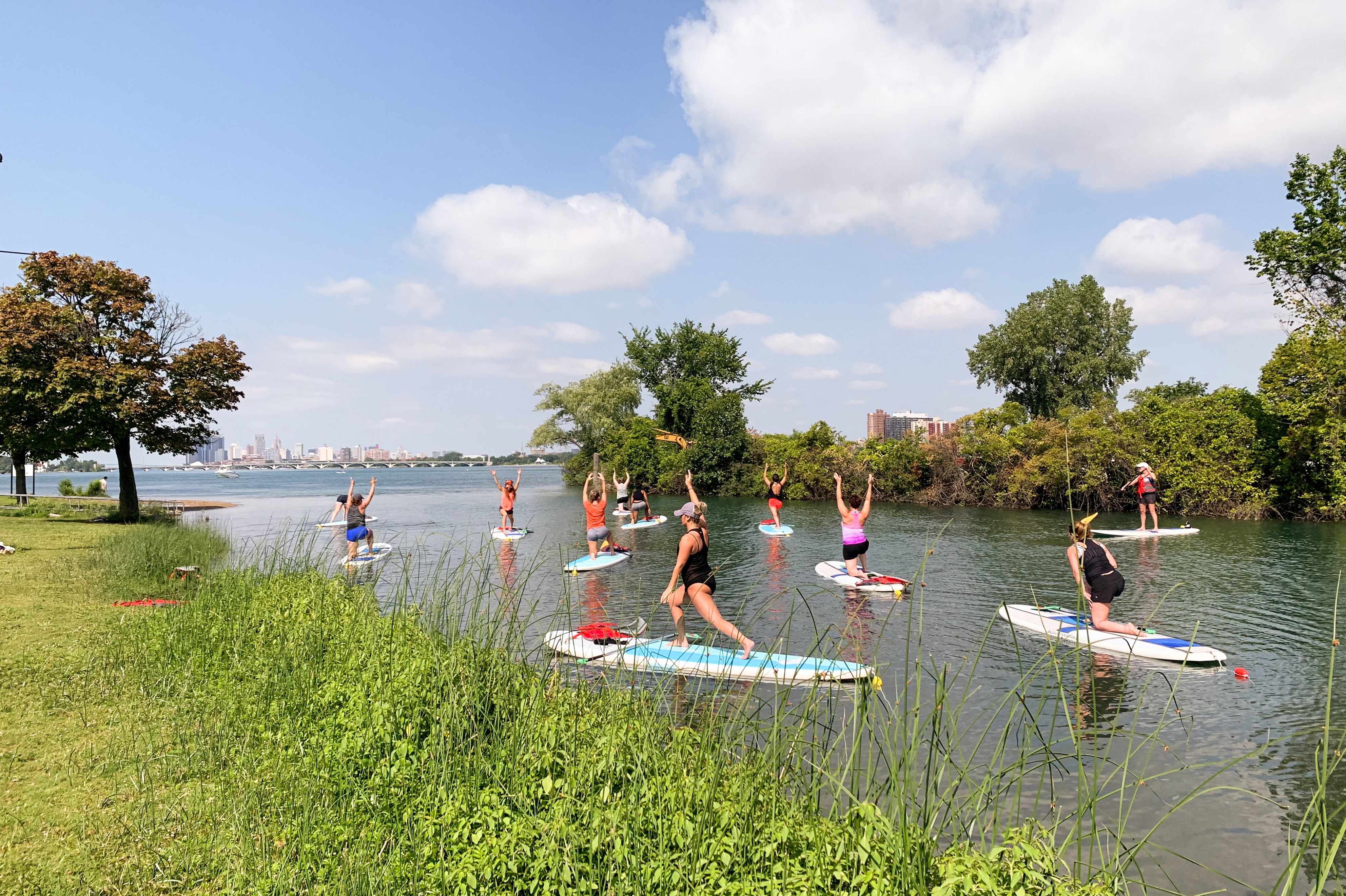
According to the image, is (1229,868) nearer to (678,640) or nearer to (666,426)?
(678,640)

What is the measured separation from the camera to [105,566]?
45.4 feet

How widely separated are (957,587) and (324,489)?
250 feet

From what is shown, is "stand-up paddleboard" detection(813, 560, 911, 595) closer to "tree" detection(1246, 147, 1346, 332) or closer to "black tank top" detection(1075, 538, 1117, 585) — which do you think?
"black tank top" detection(1075, 538, 1117, 585)

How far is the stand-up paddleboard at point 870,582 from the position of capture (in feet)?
46.1

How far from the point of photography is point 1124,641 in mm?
10008

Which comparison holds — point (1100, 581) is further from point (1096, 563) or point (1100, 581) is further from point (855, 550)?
point (855, 550)

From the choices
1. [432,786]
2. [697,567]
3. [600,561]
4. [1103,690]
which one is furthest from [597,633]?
[600,561]

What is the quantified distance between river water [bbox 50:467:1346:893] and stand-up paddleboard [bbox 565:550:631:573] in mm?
355

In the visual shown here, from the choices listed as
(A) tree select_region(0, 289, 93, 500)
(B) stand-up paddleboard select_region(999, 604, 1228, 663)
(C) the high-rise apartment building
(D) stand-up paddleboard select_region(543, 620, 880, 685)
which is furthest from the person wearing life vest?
(C) the high-rise apartment building

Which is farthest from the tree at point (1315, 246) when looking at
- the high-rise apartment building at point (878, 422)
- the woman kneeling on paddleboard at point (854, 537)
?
the high-rise apartment building at point (878, 422)

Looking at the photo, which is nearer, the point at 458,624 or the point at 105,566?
the point at 458,624

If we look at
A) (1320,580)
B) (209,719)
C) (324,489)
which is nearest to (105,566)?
(209,719)

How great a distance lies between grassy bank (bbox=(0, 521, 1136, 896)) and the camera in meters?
3.62

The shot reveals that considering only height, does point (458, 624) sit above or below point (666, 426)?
below
